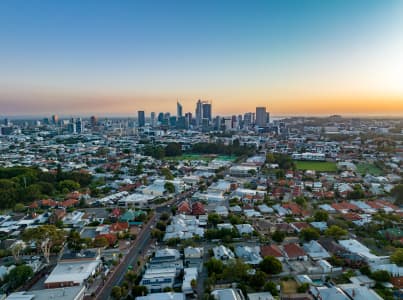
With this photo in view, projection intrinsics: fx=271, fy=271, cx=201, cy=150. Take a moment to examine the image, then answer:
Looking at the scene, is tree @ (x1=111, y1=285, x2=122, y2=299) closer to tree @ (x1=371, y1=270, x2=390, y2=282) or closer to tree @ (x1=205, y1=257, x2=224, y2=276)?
tree @ (x1=205, y1=257, x2=224, y2=276)

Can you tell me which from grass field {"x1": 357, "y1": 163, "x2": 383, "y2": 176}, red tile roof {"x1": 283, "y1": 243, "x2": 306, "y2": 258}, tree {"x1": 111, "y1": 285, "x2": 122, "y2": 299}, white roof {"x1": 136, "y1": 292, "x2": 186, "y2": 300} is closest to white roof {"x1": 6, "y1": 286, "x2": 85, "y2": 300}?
tree {"x1": 111, "y1": 285, "x2": 122, "y2": 299}

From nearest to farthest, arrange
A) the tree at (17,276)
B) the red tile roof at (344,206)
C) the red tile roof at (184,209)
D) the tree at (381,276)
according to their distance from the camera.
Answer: the tree at (381,276), the tree at (17,276), the red tile roof at (184,209), the red tile roof at (344,206)

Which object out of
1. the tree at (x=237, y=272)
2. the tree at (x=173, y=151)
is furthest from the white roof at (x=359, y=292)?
the tree at (x=173, y=151)

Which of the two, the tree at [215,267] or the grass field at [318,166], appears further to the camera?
the grass field at [318,166]

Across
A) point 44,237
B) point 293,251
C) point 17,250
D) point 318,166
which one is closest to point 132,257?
point 44,237

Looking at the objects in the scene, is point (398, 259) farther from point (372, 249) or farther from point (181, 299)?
point (181, 299)

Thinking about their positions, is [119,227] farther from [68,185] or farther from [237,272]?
[68,185]

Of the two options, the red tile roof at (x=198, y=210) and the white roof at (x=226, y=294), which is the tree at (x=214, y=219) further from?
the white roof at (x=226, y=294)
